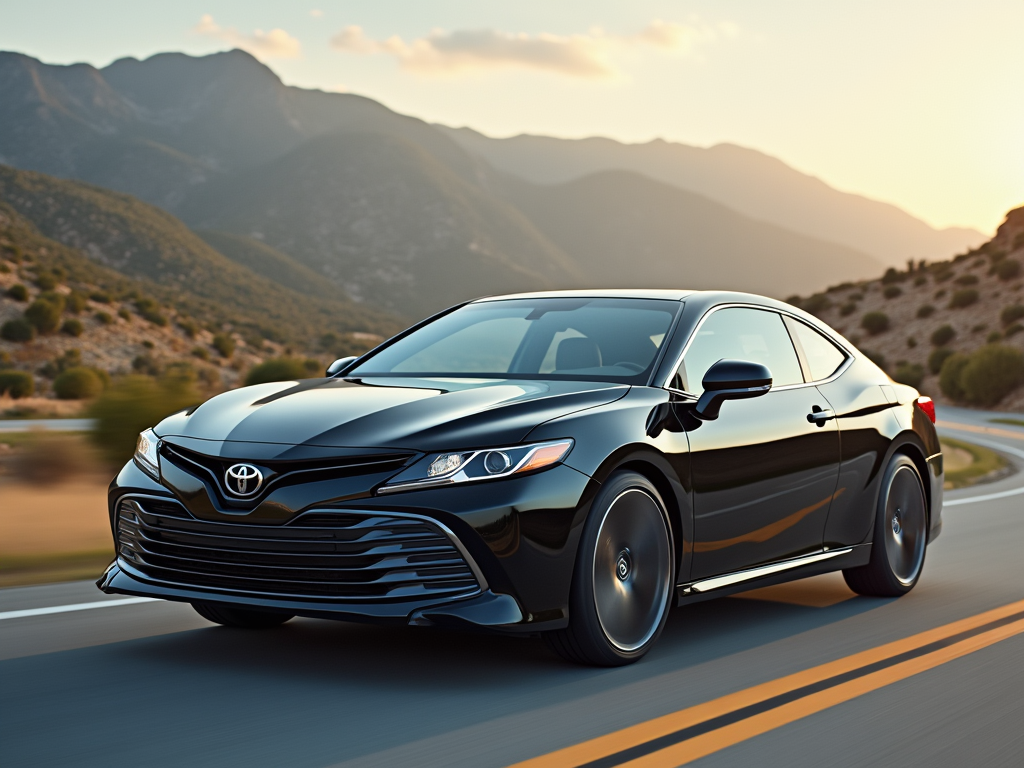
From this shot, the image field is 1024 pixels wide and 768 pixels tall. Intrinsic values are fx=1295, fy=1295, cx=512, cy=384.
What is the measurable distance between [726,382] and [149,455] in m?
2.44

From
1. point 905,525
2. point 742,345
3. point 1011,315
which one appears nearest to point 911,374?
point 1011,315

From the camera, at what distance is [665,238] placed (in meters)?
162

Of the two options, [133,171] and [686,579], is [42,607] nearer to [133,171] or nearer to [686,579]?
[686,579]

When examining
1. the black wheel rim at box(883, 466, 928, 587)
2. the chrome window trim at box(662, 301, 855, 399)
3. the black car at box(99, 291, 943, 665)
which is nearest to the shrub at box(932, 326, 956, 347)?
the black wheel rim at box(883, 466, 928, 587)

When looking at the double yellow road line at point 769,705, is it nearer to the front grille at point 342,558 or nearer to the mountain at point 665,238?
the front grille at point 342,558

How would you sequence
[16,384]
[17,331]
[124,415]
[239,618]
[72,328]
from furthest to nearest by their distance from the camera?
1. [72,328]
2. [17,331]
3. [16,384]
4. [124,415]
5. [239,618]

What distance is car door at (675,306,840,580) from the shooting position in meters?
5.66

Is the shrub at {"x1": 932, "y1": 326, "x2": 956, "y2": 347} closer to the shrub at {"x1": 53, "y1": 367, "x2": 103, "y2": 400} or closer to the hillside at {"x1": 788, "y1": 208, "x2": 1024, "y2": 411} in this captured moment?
the hillside at {"x1": 788, "y1": 208, "x2": 1024, "y2": 411}

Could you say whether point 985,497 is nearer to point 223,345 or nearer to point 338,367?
point 338,367

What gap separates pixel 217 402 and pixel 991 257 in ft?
215

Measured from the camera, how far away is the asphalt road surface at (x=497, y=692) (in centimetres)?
412

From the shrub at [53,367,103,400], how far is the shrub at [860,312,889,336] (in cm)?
3866

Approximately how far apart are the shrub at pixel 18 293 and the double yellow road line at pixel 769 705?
5224 cm

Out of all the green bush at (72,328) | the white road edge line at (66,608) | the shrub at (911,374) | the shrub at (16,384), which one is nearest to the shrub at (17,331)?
the green bush at (72,328)
